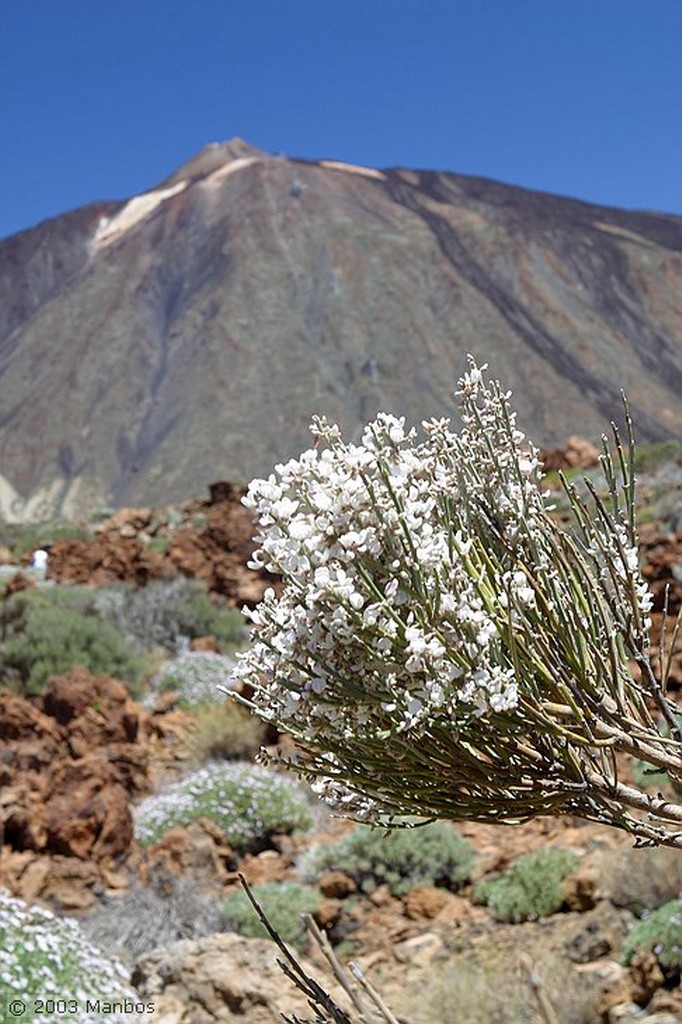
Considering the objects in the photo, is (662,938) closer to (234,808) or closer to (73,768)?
(234,808)

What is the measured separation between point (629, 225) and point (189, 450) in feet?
195

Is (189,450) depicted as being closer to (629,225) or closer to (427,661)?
(629,225)

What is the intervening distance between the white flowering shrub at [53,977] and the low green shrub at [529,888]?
6.66 feet

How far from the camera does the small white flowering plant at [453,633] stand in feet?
5.44

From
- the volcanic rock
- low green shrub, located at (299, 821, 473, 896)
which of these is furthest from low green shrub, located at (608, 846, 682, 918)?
the volcanic rock

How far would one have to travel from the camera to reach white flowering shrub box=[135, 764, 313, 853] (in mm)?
7445

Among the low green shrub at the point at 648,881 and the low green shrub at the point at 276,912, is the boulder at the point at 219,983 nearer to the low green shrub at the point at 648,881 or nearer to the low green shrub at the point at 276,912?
the low green shrub at the point at 276,912

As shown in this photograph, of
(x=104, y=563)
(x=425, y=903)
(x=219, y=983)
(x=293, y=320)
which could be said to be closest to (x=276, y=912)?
(x=425, y=903)

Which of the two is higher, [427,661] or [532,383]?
[532,383]

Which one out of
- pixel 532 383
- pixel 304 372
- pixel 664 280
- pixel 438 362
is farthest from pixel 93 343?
pixel 664 280

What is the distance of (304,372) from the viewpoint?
77.8 meters

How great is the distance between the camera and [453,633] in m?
1.65

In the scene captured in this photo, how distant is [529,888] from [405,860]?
877 millimetres

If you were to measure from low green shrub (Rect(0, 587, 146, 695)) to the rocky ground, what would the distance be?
764 mm
